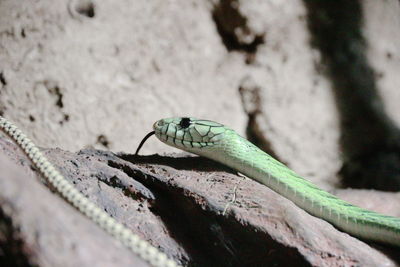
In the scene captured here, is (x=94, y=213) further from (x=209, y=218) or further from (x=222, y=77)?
(x=222, y=77)

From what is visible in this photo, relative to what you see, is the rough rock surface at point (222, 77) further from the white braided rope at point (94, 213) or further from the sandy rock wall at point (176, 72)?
the white braided rope at point (94, 213)

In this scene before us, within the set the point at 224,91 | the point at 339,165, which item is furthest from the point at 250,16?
the point at 339,165

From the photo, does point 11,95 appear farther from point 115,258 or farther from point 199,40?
point 115,258

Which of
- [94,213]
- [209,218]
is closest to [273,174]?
[209,218]

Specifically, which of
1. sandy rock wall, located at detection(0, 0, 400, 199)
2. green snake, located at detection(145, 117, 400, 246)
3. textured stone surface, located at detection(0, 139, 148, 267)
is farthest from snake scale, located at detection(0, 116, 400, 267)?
sandy rock wall, located at detection(0, 0, 400, 199)

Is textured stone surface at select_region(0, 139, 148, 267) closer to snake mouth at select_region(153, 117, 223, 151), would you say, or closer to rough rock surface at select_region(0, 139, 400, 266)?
rough rock surface at select_region(0, 139, 400, 266)
